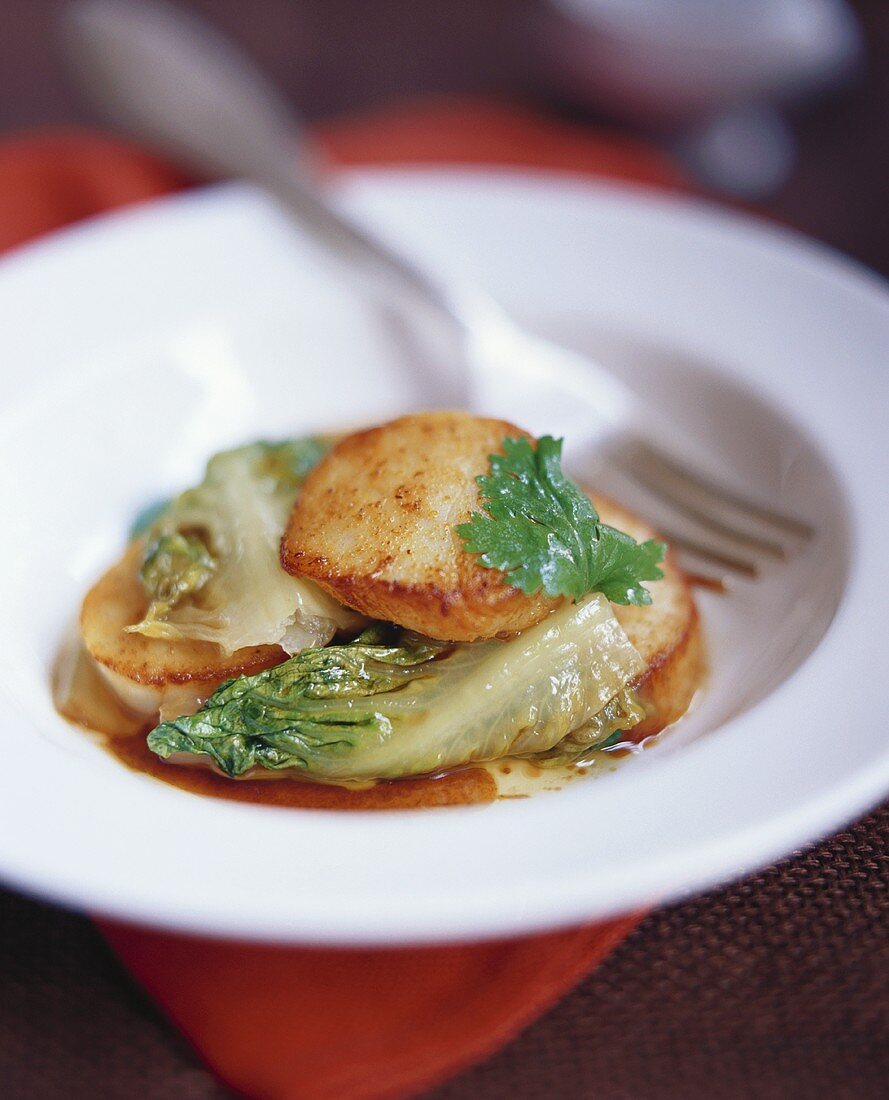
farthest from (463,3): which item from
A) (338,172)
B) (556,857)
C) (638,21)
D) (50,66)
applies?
(556,857)

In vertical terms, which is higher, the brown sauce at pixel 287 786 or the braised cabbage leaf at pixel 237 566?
the braised cabbage leaf at pixel 237 566

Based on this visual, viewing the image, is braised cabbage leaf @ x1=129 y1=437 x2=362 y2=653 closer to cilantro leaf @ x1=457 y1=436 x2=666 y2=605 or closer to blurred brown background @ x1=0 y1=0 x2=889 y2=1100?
cilantro leaf @ x1=457 y1=436 x2=666 y2=605

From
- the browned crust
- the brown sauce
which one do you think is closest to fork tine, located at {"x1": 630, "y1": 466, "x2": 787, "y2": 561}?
the brown sauce

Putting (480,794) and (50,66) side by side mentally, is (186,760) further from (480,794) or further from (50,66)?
(50,66)

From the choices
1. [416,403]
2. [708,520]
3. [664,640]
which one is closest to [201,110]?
[416,403]

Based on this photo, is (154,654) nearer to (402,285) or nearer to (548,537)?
(548,537)

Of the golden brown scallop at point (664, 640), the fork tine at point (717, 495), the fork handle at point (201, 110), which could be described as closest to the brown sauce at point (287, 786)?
the golden brown scallop at point (664, 640)

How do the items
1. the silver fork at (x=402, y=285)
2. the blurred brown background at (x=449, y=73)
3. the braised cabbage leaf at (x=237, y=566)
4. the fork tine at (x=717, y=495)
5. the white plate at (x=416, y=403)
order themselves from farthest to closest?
the blurred brown background at (x=449, y=73), the silver fork at (x=402, y=285), the fork tine at (x=717, y=495), the braised cabbage leaf at (x=237, y=566), the white plate at (x=416, y=403)

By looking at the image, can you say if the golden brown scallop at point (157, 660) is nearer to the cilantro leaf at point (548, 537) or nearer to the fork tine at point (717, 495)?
the cilantro leaf at point (548, 537)
